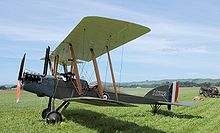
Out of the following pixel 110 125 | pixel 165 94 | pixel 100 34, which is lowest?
pixel 110 125

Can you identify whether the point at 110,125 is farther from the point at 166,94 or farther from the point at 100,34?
the point at 166,94

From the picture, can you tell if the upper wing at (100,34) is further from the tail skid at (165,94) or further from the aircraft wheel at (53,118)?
the tail skid at (165,94)

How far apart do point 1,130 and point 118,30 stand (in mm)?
4377

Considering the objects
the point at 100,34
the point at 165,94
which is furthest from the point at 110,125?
the point at 165,94

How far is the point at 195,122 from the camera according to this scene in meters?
9.50

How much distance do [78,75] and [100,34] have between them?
168cm

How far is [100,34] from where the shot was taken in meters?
8.49

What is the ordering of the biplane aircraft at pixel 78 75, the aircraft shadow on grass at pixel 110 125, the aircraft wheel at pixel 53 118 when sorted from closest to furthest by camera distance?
the biplane aircraft at pixel 78 75 < the aircraft shadow on grass at pixel 110 125 < the aircraft wheel at pixel 53 118

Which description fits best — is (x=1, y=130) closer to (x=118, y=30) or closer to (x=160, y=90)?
(x=118, y=30)

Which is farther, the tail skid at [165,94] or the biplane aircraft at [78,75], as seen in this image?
the tail skid at [165,94]

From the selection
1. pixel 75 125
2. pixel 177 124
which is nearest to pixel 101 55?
pixel 75 125

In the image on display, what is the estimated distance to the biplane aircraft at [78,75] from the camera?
7855 mm

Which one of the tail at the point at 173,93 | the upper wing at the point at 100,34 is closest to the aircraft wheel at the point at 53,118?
the upper wing at the point at 100,34

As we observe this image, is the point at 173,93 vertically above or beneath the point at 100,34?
beneath
